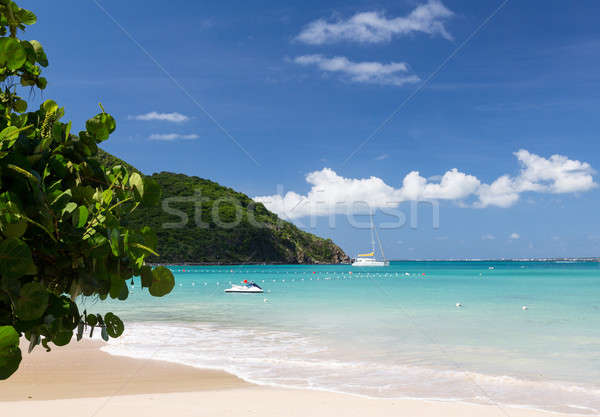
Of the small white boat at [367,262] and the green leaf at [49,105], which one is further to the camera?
the small white boat at [367,262]

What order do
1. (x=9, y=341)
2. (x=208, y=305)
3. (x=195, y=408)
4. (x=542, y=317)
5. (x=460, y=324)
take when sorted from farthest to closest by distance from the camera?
(x=208, y=305) < (x=542, y=317) < (x=460, y=324) < (x=195, y=408) < (x=9, y=341)

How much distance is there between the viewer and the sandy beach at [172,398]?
322 inches

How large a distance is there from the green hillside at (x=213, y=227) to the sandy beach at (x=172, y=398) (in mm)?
73181

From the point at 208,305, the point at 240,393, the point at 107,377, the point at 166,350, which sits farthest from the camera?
the point at 208,305

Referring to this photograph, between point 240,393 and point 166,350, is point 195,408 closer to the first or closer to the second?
point 240,393

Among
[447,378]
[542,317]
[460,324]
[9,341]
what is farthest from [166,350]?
[542,317]

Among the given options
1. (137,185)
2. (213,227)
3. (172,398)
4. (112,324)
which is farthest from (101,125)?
(213,227)

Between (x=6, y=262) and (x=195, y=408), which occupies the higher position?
(x=6, y=262)

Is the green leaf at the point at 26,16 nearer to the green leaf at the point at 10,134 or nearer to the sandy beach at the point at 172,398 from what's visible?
the green leaf at the point at 10,134

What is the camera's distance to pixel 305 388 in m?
9.86

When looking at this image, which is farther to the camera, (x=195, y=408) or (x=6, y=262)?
(x=195, y=408)

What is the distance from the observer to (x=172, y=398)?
8.97 metres

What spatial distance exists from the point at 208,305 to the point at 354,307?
8514 millimetres

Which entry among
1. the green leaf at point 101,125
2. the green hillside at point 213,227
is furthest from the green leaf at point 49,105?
the green hillside at point 213,227
